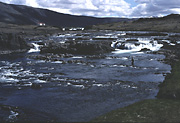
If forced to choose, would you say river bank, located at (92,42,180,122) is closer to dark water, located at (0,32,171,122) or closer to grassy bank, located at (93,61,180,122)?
grassy bank, located at (93,61,180,122)

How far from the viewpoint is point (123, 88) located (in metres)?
32.3

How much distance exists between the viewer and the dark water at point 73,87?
2428 cm

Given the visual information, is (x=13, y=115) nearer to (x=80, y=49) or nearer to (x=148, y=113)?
(x=148, y=113)

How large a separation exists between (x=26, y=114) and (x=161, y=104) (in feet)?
48.0

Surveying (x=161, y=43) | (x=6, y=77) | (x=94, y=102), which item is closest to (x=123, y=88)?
(x=94, y=102)

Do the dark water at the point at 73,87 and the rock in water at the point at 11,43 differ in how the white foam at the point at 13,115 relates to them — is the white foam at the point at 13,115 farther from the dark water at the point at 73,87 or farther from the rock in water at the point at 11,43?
the rock in water at the point at 11,43

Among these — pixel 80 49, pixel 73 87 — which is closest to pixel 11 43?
pixel 80 49

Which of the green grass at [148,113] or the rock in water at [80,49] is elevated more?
the rock in water at [80,49]

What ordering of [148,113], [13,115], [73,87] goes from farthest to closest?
[73,87], [13,115], [148,113]

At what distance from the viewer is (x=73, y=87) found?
33.6 m

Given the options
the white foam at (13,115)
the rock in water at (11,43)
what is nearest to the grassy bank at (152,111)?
the white foam at (13,115)

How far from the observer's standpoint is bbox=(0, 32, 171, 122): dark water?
24277 millimetres

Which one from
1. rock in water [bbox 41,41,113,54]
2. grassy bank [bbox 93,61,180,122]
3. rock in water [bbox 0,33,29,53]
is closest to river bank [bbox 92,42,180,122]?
grassy bank [bbox 93,61,180,122]

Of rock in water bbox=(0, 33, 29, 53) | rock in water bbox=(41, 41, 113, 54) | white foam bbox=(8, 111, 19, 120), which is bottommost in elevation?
white foam bbox=(8, 111, 19, 120)
